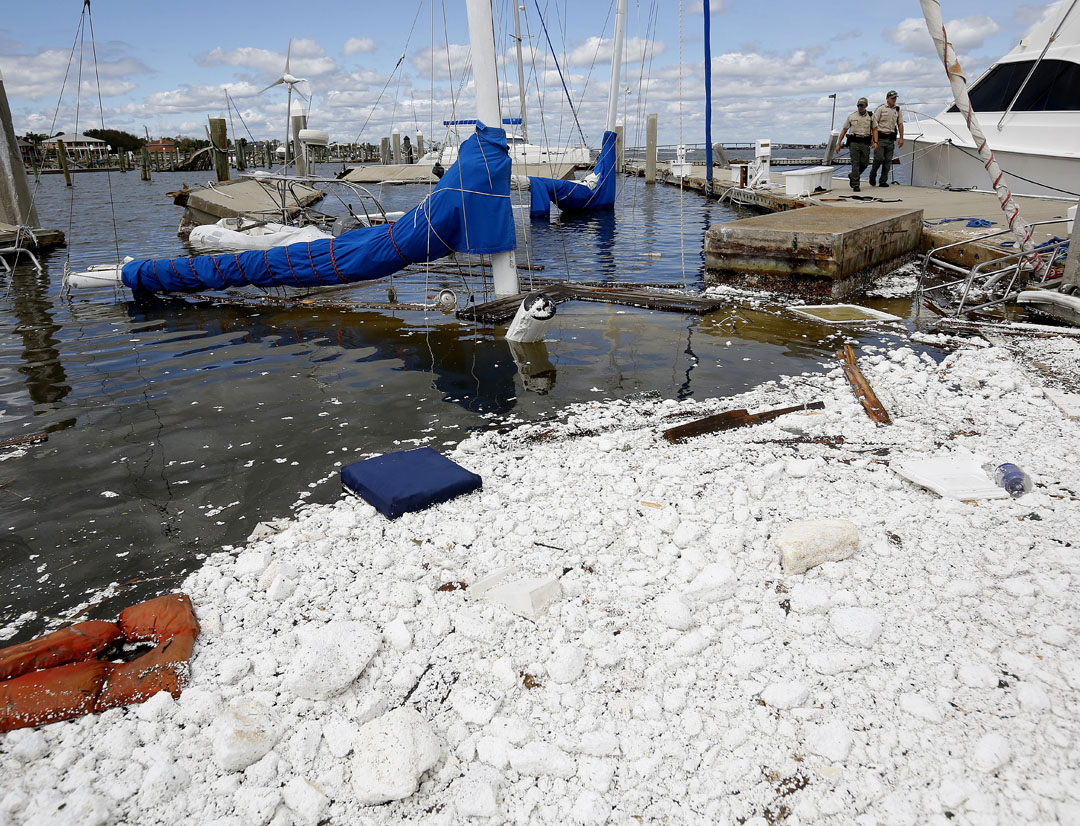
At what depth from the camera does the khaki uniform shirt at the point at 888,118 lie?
56.9 feet

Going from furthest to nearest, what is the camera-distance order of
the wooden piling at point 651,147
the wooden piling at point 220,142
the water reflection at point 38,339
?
the wooden piling at point 651,147 → the wooden piling at point 220,142 → the water reflection at point 38,339

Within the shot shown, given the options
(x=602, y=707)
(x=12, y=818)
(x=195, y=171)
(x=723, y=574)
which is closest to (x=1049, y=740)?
(x=723, y=574)

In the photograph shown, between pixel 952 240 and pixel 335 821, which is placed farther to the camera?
pixel 952 240

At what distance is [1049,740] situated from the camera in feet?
8.00

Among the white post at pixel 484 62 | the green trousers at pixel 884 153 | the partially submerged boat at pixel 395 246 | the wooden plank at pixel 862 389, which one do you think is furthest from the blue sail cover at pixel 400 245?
the green trousers at pixel 884 153

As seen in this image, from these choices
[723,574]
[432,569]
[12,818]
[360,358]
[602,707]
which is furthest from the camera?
[360,358]

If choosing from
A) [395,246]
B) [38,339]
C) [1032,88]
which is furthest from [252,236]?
[1032,88]

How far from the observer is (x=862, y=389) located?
6199 mm

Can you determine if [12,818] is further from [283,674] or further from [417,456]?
[417,456]

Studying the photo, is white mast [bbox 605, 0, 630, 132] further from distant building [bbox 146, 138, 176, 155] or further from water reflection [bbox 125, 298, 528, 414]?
distant building [bbox 146, 138, 176, 155]

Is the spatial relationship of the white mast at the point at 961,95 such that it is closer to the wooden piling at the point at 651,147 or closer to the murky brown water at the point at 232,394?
the murky brown water at the point at 232,394

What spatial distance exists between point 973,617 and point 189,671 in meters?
3.53

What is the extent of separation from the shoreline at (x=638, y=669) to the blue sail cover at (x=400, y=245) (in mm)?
5789

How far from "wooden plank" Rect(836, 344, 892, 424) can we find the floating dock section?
3380 mm
